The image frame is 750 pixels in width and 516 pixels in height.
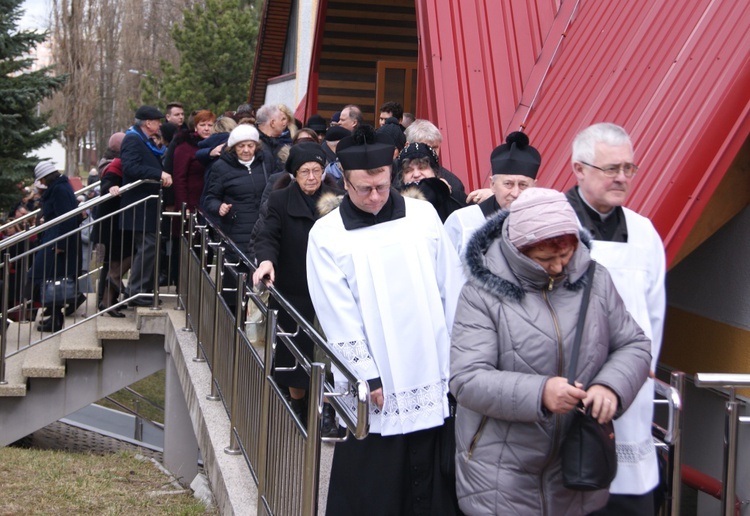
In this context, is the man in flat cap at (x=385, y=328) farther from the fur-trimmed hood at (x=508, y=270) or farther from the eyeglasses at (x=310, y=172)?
the eyeglasses at (x=310, y=172)

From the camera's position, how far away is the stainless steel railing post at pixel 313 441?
347cm

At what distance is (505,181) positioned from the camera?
4.43m

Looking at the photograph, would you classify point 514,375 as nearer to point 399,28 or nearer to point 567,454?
point 567,454

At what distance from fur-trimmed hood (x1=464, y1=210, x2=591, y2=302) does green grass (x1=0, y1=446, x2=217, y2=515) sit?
3795mm

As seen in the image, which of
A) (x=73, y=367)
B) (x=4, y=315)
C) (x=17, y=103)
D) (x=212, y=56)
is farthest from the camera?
(x=212, y=56)

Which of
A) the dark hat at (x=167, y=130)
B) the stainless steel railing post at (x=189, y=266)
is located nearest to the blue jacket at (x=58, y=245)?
the dark hat at (x=167, y=130)

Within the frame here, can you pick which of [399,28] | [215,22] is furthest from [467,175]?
[215,22]

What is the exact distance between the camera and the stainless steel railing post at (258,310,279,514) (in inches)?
177

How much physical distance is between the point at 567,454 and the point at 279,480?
1612mm

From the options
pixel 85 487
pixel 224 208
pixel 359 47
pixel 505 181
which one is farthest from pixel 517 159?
pixel 359 47

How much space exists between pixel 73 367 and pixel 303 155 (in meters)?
5.00

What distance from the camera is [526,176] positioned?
4406mm

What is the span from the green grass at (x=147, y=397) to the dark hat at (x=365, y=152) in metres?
12.0

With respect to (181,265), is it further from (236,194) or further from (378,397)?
(378,397)
